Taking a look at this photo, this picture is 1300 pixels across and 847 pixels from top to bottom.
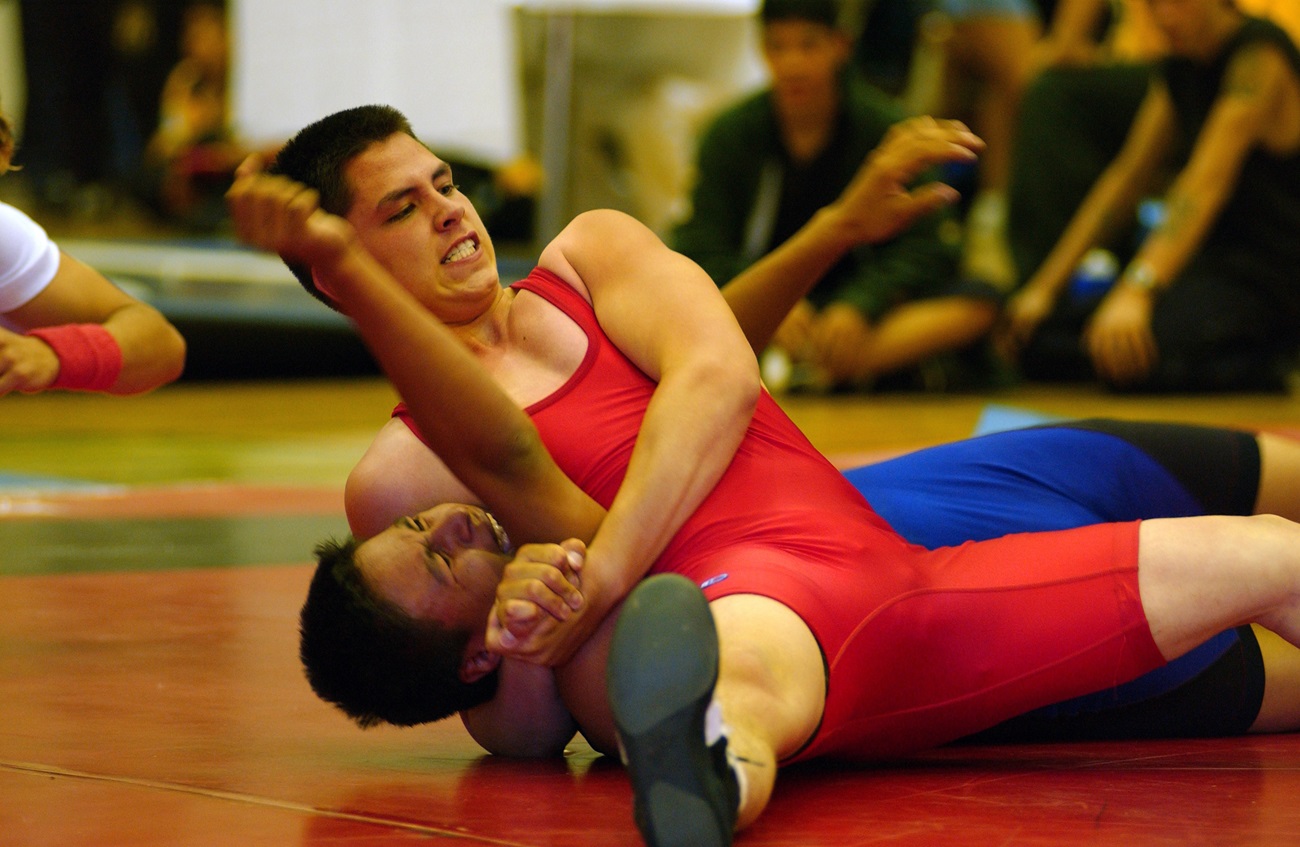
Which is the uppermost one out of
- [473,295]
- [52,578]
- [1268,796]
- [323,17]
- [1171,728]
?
[473,295]

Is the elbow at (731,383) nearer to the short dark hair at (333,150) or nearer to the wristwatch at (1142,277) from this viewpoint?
the short dark hair at (333,150)

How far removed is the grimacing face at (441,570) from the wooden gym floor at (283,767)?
15cm

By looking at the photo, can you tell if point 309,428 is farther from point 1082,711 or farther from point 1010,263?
point 1082,711

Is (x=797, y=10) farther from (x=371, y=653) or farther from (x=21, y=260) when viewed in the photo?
(x=371, y=653)

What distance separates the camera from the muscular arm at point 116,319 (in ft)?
7.07

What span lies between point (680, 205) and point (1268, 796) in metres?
4.94

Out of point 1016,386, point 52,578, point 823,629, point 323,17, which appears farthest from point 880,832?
point 323,17

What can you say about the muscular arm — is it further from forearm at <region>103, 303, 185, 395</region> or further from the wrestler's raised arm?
the wrestler's raised arm

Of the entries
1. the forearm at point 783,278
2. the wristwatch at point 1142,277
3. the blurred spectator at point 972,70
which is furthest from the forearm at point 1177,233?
the forearm at point 783,278

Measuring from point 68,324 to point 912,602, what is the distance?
127cm

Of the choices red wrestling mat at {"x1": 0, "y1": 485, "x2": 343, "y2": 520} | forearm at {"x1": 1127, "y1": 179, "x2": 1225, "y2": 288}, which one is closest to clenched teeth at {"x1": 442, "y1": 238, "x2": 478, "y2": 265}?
red wrestling mat at {"x1": 0, "y1": 485, "x2": 343, "y2": 520}

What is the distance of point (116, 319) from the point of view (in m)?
2.20

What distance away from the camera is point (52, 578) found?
8.24 feet

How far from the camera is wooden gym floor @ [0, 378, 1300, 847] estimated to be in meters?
1.26
